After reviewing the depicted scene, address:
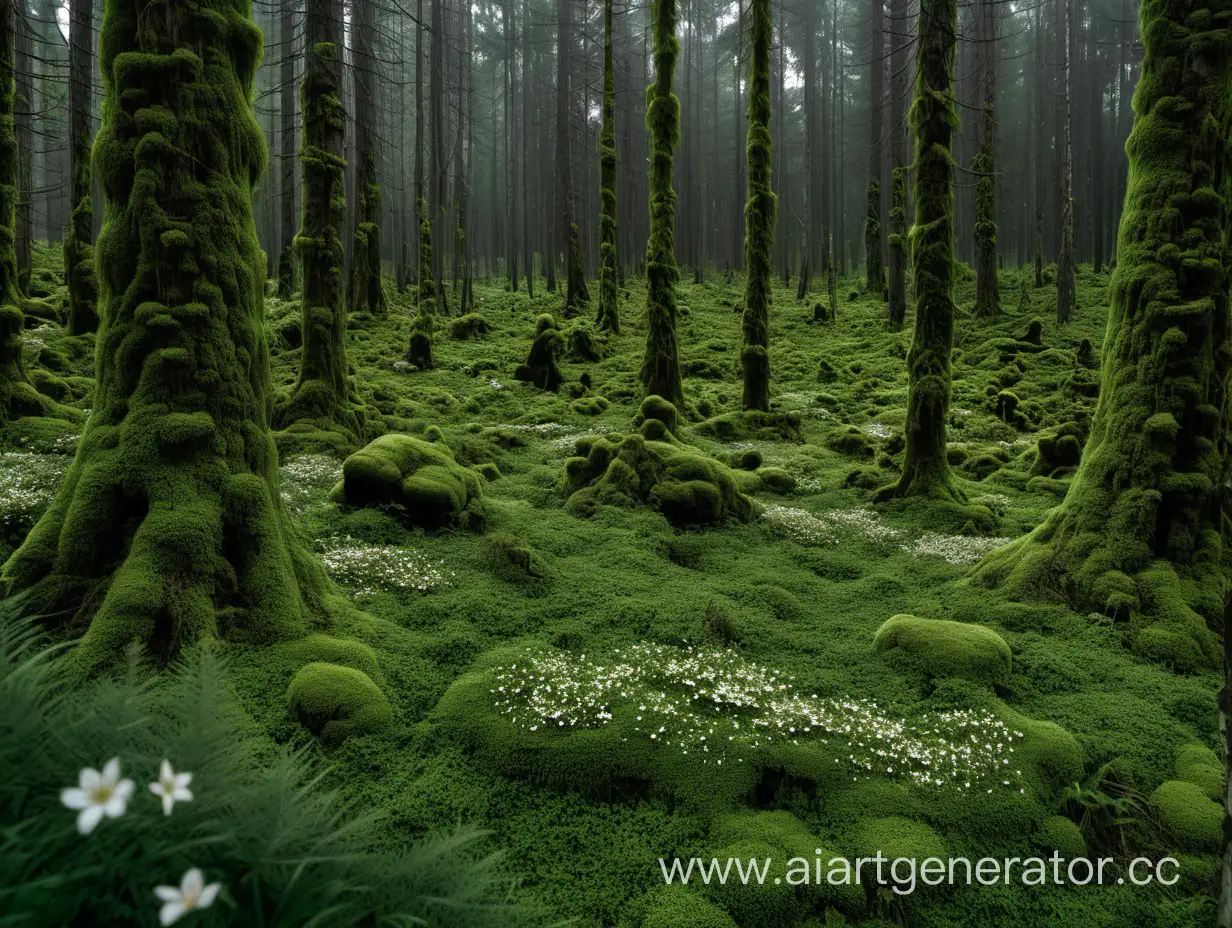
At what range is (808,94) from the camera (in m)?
30.3

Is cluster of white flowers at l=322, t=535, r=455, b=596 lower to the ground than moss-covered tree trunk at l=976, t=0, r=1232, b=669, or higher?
lower

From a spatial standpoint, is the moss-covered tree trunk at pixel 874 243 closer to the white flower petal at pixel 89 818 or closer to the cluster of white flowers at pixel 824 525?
the cluster of white flowers at pixel 824 525

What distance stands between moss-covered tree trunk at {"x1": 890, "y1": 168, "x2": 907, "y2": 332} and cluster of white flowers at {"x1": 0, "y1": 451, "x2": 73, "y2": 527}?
2128cm

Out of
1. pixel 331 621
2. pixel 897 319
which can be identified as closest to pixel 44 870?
pixel 331 621

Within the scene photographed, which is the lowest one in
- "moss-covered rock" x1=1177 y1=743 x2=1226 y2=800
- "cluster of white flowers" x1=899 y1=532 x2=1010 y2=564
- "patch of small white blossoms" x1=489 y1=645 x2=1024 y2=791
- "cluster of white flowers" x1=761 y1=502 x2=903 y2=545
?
"moss-covered rock" x1=1177 y1=743 x2=1226 y2=800

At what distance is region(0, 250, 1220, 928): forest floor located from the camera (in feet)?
10.8

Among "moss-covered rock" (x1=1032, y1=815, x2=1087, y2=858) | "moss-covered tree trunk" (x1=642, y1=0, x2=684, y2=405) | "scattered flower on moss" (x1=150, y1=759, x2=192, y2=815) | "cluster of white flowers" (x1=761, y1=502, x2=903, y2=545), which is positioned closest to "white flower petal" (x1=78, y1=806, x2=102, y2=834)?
"scattered flower on moss" (x1=150, y1=759, x2=192, y2=815)

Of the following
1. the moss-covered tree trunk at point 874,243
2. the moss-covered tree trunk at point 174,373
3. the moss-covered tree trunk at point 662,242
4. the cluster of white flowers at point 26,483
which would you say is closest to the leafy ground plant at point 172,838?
the moss-covered tree trunk at point 174,373

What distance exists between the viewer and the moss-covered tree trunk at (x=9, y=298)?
9.10m

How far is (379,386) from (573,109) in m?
23.3

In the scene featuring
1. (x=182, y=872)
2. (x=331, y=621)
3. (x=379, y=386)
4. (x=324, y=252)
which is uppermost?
(x=324, y=252)

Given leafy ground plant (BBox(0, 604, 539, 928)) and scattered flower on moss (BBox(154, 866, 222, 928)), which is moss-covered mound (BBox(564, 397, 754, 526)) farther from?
scattered flower on moss (BBox(154, 866, 222, 928))

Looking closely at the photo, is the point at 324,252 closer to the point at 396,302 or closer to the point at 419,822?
the point at 419,822

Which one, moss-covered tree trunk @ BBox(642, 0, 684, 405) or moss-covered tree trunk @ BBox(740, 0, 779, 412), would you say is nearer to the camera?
moss-covered tree trunk @ BBox(740, 0, 779, 412)
